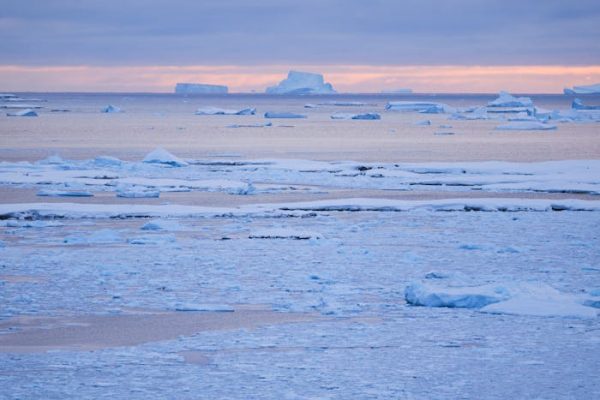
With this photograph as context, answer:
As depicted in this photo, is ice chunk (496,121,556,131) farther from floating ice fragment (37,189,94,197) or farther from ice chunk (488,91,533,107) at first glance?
floating ice fragment (37,189,94,197)

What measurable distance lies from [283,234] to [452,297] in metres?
3.53

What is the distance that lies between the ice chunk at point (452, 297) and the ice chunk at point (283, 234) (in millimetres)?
3109

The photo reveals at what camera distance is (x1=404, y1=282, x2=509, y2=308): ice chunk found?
6.46 meters

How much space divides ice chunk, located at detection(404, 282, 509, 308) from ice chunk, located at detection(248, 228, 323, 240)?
3.11 m

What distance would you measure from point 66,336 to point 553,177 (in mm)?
12439

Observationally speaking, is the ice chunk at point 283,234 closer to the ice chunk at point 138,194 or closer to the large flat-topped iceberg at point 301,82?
the ice chunk at point 138,194

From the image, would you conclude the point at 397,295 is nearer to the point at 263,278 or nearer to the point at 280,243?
the point at 263,278

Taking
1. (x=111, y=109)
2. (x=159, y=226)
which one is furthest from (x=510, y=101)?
(x=159, y=226)

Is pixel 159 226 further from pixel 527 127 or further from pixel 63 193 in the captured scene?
pixel 527 127

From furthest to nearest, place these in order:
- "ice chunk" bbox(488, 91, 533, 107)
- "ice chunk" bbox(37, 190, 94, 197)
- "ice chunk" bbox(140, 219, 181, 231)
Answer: "ice chunk" bbox(488, 91, 533, 107) → "ice chunk" bbox(37, 190, 94, 197) → "ice chunk" bbox(140, 219, 181, 231)

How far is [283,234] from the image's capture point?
9.81 m

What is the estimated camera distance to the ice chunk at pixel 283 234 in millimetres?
9656

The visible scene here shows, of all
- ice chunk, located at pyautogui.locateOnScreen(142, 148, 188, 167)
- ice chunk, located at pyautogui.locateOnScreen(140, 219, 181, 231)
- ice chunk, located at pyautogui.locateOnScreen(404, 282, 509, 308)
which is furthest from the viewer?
ice chunk, located at pyautogui.locateOnScreen(142, 148, 188, 167)

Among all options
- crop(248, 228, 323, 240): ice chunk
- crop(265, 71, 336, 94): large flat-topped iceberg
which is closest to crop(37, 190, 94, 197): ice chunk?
crop(248, 228, 323, 240): ice chunk
